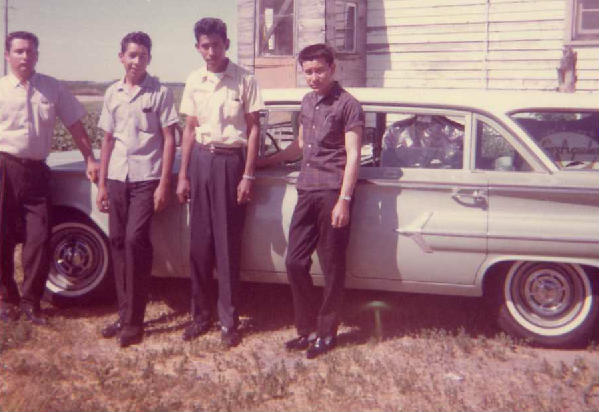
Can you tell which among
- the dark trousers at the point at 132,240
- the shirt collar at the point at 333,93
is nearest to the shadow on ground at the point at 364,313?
the dark trousers at the point at 132,240

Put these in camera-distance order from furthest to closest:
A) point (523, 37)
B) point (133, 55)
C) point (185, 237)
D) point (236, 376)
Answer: point (523, 37) < point (185, 237) < point (133, 55) < point (236, 376)

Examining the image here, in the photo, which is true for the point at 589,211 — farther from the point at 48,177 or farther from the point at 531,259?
the point at 48,177

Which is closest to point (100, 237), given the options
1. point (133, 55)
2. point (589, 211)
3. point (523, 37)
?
point (133, 55)

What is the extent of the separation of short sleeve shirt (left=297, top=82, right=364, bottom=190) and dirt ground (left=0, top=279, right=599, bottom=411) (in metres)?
1.12

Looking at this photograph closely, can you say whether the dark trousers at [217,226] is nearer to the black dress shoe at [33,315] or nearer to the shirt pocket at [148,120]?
the shirt pocket at [148,120]

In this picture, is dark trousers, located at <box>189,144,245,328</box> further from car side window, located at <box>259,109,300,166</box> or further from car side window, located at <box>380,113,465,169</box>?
car side window, located at <box>380,113,465,169</box>

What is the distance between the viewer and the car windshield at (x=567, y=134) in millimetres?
4723

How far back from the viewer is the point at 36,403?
3883 millimetres

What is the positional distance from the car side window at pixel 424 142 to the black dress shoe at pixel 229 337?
1.50m

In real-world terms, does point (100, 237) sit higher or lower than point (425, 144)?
lower

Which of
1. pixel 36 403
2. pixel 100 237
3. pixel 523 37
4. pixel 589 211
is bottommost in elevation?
pixel 36 403

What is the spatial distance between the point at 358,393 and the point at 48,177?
8.78 feet

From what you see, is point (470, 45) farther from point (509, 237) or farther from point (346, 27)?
point (509, 237)

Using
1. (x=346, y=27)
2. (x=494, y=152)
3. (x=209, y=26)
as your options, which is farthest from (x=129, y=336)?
(x=346, y=27)
